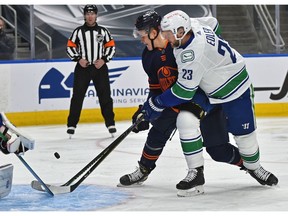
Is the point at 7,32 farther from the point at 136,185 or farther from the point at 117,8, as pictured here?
the point at 136,185

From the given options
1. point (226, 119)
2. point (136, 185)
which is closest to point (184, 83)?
point (226, 119)

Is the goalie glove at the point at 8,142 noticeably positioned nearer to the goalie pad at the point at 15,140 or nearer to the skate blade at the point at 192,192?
the goalie pad at the point at 15,140

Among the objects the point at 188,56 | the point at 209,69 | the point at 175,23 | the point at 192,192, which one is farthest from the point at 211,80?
the point at 192,192

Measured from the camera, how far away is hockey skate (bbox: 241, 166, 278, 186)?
4.34 m

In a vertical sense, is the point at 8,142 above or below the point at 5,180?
above

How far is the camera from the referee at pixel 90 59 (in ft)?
24.9

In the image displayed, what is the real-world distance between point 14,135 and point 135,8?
19.3ft

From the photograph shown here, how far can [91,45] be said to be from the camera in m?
7.64

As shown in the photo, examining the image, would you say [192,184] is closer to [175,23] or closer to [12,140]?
[175,23]

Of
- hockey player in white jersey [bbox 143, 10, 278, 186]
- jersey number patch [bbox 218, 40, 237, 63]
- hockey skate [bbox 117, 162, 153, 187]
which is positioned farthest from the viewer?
hockey skate [bbox 117, 162, 153, 187]

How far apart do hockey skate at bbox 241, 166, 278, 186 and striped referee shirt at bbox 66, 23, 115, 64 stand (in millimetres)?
3426

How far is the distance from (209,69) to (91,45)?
143 inches

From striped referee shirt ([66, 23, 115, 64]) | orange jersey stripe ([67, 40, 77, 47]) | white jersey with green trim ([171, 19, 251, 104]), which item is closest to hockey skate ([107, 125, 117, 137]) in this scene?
striped referee shirt ([66, 23, 115, 64])

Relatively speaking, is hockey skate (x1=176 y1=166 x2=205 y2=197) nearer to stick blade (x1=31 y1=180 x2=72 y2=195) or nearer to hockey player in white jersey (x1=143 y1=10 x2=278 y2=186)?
hockey player in white jersey (x1=143 y1=10 x2=278 y2=186)
